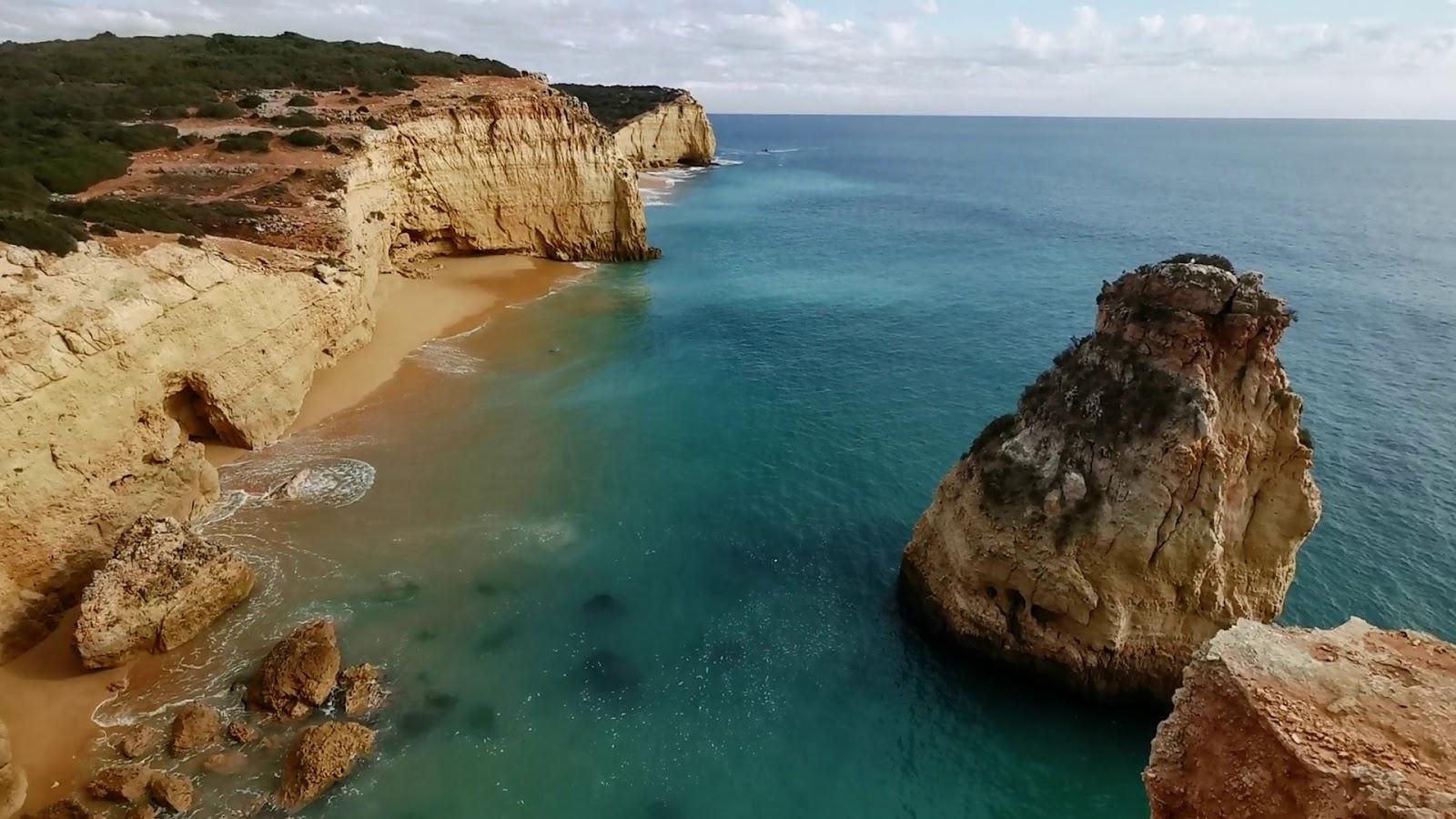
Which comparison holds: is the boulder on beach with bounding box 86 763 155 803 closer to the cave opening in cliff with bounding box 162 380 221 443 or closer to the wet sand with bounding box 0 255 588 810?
the wet sand with bounding box 0 255 588 810

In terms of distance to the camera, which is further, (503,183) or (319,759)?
(503,183)

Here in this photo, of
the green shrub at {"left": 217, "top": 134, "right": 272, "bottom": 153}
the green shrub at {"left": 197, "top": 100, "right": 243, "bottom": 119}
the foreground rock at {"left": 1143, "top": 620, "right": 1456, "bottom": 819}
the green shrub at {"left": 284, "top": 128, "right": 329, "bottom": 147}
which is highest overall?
the green shrub at {"left": 197, "top": 100, "right": 243, "bottom": 119}

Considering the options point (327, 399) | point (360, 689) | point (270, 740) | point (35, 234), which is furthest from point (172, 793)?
point (327, 399)

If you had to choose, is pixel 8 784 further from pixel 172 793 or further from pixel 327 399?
pixel 327 399

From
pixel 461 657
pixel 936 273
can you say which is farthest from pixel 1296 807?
pixel 936 273

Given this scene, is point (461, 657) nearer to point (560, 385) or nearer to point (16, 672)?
point (16, 672)

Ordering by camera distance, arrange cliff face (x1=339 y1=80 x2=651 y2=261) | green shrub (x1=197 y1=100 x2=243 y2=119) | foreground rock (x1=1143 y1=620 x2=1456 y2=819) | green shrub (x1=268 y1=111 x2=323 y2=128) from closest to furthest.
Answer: foreground rock (x1=1143 y1=620 x2=1456 y2=819)
green shrub (x1=268 y1=111 x2=323 y2=128)
green shrub (x1=197 y1=100 x2=243 y2=119)
cliff face (x1=339 y1=80 x2=651 y2=261)

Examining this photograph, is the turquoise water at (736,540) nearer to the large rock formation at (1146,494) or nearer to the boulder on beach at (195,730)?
the large rock formation at (1146,494)

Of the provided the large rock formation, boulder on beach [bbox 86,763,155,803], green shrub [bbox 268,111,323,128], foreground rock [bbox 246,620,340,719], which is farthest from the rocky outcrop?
green shrub [bbox 268,111,323,128]
